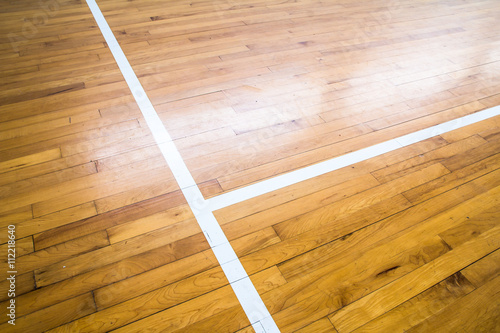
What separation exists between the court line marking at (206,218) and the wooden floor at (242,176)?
0.04 meters

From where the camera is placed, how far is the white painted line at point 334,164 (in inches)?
79.8

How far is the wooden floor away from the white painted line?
0.04 metres

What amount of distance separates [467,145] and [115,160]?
2.35 m

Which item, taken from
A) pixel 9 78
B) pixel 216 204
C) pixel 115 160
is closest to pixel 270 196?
pixel 216 204

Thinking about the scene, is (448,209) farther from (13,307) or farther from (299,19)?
(299,19)

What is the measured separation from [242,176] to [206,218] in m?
0.37

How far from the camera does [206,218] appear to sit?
75.2 inches

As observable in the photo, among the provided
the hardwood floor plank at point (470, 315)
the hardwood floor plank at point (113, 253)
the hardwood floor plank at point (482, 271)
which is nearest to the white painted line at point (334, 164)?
the hardwood floor plank at point (113, 253)

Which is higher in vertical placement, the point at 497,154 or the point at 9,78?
the point at 9,78

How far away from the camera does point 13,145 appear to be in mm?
2209

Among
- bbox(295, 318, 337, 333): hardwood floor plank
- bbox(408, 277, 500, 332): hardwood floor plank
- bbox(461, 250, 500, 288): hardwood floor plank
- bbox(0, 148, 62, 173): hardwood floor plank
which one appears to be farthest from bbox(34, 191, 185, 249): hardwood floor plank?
bbox(461, 250, 500, 288): hardwood floor plank

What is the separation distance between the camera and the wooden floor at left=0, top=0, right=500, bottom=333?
160 cm

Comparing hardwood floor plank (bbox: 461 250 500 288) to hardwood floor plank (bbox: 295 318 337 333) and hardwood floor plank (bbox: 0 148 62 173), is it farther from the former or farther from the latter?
hardwood floor plank (bbox: 0 148 62 173)

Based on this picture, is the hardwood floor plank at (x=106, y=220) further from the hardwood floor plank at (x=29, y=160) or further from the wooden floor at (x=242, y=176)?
the hardwood floor plank at (x=29, y=160)
